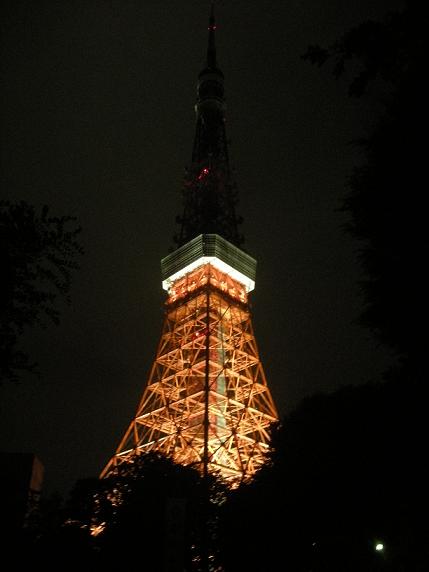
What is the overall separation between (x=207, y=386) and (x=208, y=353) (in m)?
2.79

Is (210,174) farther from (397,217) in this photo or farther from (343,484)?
(397,217)

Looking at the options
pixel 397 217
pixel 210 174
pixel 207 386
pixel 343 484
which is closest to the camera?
pixel 397 217

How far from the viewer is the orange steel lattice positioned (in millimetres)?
28281

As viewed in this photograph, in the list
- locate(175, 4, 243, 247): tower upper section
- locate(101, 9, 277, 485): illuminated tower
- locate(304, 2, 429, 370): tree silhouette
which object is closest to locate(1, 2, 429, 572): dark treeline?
locate(304, 2, 429, 370): tree silhouette

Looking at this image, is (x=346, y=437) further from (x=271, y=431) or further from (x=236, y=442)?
(x=236, y=442)

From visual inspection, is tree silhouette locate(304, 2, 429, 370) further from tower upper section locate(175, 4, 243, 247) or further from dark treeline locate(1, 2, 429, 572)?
tower upper section locate(175, 4, 243, 247)

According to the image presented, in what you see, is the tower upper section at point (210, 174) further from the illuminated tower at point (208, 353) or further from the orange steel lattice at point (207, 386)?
the orange steel lattice at point (207, 386)

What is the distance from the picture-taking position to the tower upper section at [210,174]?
4481 cm

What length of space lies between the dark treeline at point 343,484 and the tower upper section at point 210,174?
26179 mm

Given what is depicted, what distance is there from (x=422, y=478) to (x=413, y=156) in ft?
29.7

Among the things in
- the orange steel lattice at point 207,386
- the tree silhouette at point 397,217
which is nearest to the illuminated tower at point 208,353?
the orange steel lattice at point 207,386

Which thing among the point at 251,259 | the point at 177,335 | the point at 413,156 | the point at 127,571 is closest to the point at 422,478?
the point at 127,571

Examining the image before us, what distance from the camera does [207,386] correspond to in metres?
30.2

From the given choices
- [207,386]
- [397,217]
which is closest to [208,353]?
[207,386]
